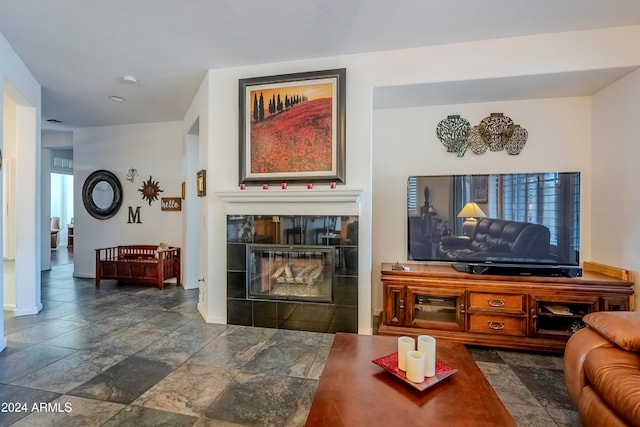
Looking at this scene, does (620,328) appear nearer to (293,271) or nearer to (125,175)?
(293,271)

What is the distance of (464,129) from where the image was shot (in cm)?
320

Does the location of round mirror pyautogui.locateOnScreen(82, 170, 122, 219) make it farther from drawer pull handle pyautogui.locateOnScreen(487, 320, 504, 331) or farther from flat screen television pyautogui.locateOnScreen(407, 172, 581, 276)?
drawer pull handle pyautogui.locateOnScreen(487, 320, 504, 331)

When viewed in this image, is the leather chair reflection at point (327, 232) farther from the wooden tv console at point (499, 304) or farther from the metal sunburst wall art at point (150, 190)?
the metal sunburst wall art at point (150, 190)

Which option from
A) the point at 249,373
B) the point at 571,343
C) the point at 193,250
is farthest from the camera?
the point at 193,250

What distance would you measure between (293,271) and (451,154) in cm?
206

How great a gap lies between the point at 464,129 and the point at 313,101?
1.59 meters

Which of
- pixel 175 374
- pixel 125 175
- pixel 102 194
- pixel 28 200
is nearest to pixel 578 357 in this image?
pixel 175 374

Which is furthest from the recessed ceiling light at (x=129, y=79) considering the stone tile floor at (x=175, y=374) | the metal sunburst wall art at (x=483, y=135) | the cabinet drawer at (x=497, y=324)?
the cabinet drawer at (x=497, y=324)

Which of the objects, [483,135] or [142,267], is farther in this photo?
[142,267]

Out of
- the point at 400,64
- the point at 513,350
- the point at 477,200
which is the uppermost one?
the point at 400,64

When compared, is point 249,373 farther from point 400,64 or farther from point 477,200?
point 400,64

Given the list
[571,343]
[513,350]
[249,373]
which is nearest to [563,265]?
[513,350]

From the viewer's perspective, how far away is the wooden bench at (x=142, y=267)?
4.61 m

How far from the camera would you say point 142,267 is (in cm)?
463
